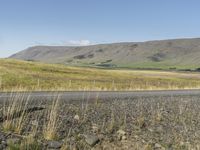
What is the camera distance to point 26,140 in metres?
11.5

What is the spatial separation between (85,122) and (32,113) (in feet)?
7.16

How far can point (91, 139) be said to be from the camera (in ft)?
42.2

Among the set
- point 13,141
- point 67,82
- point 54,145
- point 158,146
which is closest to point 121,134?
point 158,146

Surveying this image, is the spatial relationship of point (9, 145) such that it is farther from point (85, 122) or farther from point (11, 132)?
point (85, 122)

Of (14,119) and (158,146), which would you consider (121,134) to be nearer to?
(158,146)

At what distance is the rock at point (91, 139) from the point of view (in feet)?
41.7

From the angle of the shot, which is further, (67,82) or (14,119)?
(67,82)

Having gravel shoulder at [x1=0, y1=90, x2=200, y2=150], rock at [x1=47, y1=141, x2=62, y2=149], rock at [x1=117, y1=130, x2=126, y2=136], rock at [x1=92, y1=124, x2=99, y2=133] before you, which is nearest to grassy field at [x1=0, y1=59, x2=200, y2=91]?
gravel shoulder at [x1=0, y1=90, x2=200, y2=150]

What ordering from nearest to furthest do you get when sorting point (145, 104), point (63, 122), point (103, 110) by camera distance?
1. point (63, 122)
2. point (103, 110)
3. point (145, 104)

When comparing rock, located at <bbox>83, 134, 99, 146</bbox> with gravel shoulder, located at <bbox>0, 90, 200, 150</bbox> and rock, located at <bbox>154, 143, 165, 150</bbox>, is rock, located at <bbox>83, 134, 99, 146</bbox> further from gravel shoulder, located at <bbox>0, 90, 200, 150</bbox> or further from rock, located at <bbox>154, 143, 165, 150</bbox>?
rock, located at <bbox>154, 143, 165, 150</bbox>

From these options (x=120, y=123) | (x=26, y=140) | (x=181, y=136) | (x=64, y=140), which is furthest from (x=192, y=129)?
(x=26, y=140)

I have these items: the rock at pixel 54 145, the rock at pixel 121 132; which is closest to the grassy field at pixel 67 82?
the rock at pixel 121 132

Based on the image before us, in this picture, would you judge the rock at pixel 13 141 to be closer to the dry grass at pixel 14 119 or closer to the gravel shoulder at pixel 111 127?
the gravel shoulder at pixel 111 127

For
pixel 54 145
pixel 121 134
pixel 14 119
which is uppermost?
pixel 14 119
